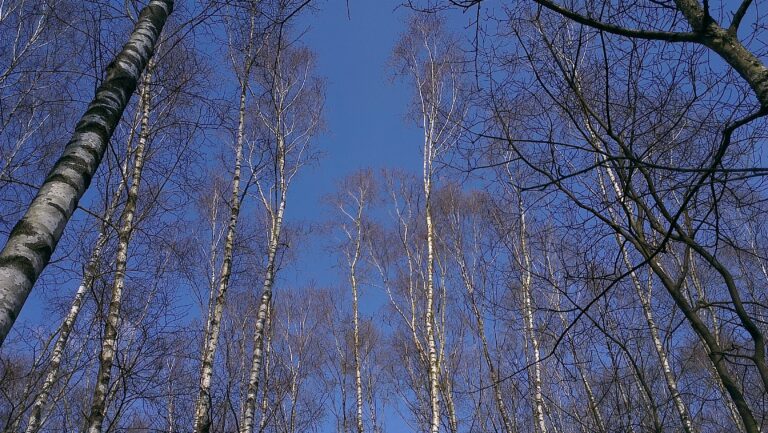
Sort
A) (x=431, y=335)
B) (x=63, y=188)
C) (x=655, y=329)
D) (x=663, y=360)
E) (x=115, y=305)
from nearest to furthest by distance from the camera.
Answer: (x=63, y=188)
(x=663, y=360)
(x=655, y=329)
(x=115, y=305)
(x=431, y=335)

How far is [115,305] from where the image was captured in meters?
5.20

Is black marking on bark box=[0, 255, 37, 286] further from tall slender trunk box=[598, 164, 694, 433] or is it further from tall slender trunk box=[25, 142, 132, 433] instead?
tall slender trunk box=[25, 142, 132, 433]

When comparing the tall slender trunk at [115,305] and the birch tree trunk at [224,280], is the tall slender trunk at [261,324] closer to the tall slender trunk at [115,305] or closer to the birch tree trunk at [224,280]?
the birch tree trunk at [224,280]

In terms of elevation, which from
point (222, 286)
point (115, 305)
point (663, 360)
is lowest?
point (663, 360)

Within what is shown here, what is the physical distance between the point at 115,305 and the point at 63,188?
11.3 ft

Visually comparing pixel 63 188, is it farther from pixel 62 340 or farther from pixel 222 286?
pixel 62 340

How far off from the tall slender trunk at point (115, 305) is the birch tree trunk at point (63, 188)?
119 cm

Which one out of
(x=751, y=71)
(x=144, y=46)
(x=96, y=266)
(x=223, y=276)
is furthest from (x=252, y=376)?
(x=751, y=71)

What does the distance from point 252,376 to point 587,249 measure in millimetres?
4296

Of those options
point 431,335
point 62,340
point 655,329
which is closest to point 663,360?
point 655,329

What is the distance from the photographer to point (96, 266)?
18.2ft

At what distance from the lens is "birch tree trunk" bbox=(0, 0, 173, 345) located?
1.76 metres

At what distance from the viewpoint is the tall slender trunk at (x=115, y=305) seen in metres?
4.39

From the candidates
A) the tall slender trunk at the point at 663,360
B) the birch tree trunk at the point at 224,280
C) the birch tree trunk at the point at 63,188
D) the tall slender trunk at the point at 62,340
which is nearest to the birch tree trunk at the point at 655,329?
the tall slender trunk at the point at 663,360
